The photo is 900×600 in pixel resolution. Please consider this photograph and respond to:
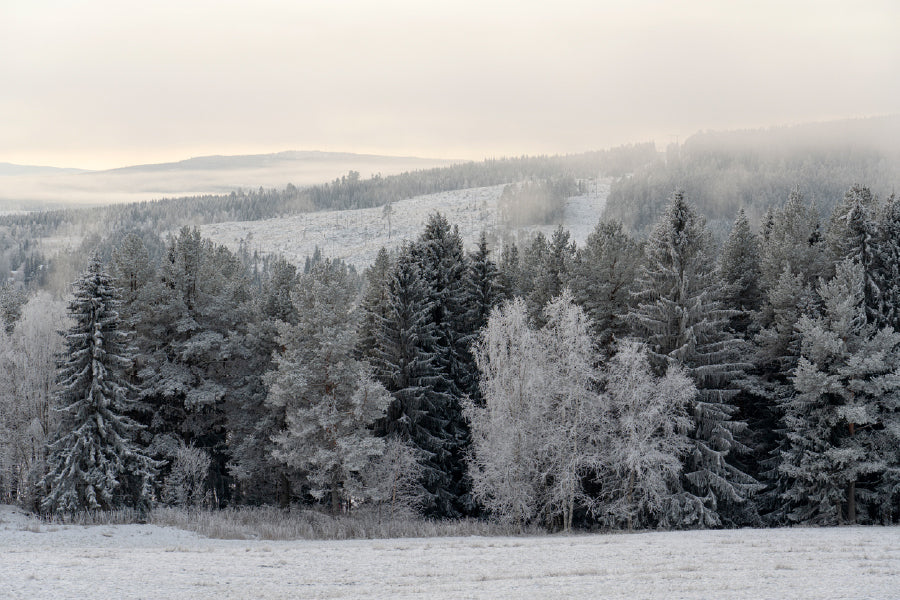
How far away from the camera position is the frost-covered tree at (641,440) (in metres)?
32.4

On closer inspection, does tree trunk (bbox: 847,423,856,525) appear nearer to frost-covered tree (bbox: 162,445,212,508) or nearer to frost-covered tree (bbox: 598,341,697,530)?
frost-covered tree (bbox: 598,341,697,530)

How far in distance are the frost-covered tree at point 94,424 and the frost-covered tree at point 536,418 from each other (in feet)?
56.1

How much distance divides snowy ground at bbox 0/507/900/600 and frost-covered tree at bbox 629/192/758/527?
8242 mm

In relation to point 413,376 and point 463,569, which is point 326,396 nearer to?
point 413,376

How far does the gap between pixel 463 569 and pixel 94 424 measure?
22923 mm

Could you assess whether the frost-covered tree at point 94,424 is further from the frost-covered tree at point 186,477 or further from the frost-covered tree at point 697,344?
the frost-covered tree at point 697,344

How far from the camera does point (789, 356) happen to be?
124ft

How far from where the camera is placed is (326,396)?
118 feet

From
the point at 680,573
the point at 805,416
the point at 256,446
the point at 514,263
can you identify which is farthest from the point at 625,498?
the point at 514,263

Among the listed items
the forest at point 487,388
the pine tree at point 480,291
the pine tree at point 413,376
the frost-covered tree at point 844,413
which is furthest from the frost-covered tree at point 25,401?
the frost-covered tree at point 844,413

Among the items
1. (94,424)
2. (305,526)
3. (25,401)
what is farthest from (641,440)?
(25,401)

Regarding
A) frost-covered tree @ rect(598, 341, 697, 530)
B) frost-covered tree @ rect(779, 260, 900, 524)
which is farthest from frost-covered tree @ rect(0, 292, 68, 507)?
frost-covered tree @ rect(779, 260, 900, 524)

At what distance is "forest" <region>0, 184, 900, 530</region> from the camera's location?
33.3 m

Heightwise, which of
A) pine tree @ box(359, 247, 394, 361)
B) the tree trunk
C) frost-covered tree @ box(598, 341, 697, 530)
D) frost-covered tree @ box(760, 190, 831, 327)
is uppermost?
frost-covered tree @ box(760, 190, 831, 327)
